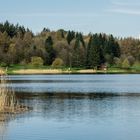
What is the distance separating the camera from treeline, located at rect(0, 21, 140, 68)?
5787 inches

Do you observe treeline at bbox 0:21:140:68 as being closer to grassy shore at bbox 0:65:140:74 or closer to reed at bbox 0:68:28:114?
grassy shore at bbox 0:65:140:74

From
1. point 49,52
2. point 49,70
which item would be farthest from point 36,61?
point 49,52

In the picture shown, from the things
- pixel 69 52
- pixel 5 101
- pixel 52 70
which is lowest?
pixel 52 70

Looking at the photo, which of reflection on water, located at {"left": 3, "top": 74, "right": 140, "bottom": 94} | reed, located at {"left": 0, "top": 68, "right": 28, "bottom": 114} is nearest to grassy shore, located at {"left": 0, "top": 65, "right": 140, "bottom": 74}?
reflection on water, located at {"left": 3, "top": 74, "right": 140, "bottom": 94}

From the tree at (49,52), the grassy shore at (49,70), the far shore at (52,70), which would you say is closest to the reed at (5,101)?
the far shore at (52,70)

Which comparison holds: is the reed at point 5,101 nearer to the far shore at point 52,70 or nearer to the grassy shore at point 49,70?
the far shore at point 52,70

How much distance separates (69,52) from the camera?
524ft

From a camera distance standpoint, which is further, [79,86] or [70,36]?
[70,36]

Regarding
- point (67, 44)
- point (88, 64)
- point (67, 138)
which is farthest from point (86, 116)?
point (67, 44)

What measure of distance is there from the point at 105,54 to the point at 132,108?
11827cm

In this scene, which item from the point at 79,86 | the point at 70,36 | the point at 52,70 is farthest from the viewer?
the point at 70,36

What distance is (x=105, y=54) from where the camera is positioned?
154 meters

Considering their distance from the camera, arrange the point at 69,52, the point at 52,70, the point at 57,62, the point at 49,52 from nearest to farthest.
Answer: the point at 52,70 → the point at 57,62 → the point at 49,52 → the point at 69,52

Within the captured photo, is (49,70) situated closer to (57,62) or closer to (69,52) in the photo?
(57,62)
